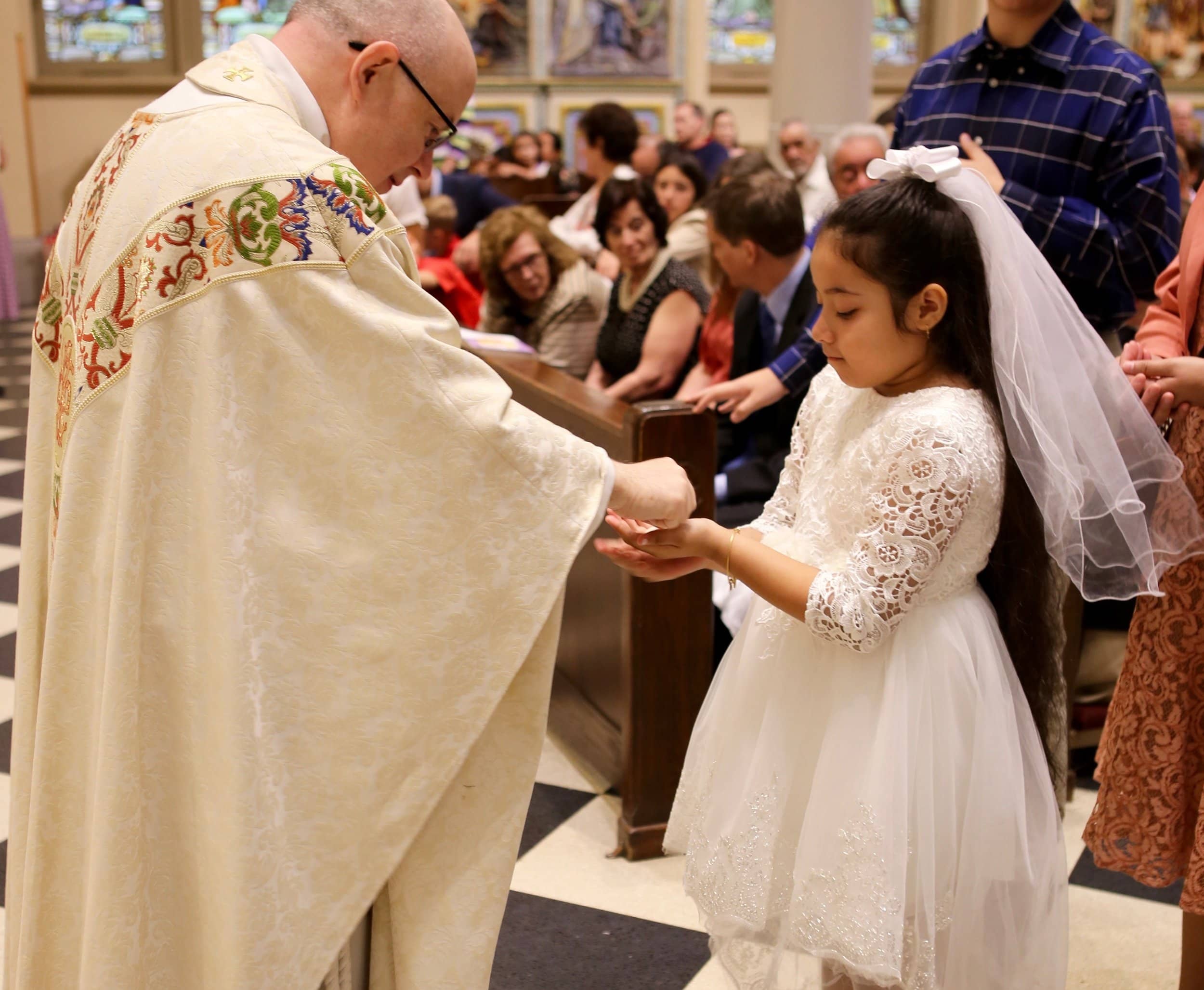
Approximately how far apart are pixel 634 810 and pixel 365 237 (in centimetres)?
170

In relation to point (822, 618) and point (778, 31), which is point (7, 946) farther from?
point (778, 31)

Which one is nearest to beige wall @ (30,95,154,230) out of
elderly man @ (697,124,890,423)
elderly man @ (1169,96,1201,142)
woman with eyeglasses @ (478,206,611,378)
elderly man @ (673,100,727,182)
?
elderly man @ (673,100,727,182)

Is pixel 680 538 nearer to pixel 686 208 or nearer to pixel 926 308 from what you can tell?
pixel 926 308

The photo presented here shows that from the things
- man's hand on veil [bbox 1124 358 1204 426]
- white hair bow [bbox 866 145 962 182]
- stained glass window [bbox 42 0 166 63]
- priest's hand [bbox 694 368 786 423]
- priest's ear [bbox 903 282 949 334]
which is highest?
stained glass window [bbox 42 0 166 63]

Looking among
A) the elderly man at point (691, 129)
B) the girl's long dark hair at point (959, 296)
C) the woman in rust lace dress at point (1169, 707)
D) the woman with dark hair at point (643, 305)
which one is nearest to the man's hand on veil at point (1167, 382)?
the woman in rust lace dress at point (1169, 707)

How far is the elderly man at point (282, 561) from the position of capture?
141 centimetres

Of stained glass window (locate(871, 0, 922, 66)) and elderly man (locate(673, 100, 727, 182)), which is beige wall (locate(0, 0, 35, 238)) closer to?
elderly man (locate(673, 100, 727, 182))

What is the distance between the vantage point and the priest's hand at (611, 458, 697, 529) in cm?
160

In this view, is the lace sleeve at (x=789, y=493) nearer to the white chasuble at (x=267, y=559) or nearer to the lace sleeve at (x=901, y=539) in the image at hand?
the lace sleeve at (x=901, y=539)

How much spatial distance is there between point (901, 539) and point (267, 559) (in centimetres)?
76

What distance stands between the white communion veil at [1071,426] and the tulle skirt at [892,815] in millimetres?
175

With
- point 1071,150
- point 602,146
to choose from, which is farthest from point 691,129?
point 1071,150

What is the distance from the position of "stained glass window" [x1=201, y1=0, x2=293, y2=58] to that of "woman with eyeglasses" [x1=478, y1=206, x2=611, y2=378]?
367 inches

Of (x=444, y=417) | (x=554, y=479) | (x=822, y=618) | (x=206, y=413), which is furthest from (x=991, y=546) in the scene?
(x=206, y=413)
